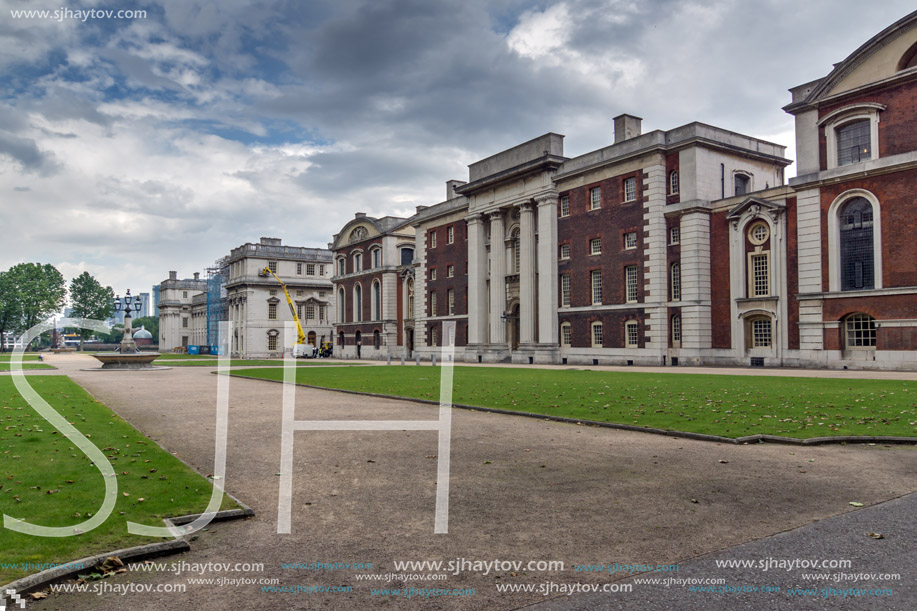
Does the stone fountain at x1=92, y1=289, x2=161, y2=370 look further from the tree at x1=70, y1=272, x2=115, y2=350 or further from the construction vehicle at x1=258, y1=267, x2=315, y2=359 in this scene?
the tree at x1=70, y1=272, x2=115, y2=350

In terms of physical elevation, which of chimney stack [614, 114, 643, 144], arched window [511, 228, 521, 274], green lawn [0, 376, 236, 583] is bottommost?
green lawn [0, 376, 236, 583]

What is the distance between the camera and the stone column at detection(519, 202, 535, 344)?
47.7 meters

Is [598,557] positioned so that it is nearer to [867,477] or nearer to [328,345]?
[867,477]

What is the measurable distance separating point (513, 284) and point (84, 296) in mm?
100386

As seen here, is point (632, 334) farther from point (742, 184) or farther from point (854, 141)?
point (854, 141)

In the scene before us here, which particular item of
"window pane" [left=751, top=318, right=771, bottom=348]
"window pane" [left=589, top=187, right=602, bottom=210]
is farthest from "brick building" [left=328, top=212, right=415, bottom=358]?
"window pane" [left=751, top=318, right=771, bottom=348]

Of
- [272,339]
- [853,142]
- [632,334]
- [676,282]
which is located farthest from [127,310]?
[272,339]

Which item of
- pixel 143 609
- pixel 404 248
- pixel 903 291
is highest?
pixel 404 248

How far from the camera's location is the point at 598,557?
5.32 meters

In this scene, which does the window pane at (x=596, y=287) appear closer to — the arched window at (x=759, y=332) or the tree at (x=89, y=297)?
the arched window at (x=759, y=332)

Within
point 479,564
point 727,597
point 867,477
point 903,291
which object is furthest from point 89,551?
point 903,291

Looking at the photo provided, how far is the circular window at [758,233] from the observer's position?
1357 inches

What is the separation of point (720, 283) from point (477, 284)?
828 inches

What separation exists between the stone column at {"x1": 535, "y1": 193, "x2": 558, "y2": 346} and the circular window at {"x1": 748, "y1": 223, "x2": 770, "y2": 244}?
47.2ft
